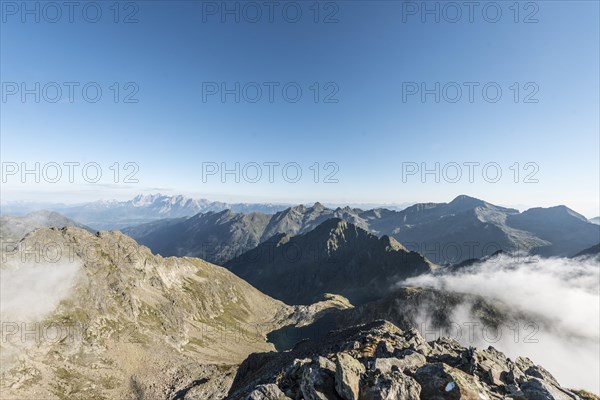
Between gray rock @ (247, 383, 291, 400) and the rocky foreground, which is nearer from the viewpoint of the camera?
the rocky foreground

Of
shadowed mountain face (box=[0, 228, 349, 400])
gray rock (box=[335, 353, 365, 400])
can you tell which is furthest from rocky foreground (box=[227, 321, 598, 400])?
shadowed mountain face (box=[0, 228, 349, 400])

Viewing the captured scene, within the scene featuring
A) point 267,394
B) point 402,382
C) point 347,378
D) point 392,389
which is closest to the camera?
point 392,389

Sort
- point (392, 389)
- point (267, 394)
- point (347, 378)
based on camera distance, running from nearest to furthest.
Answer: point (392, 389), point (267, 394), point (347, 378)

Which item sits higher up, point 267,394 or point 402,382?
point 402,382

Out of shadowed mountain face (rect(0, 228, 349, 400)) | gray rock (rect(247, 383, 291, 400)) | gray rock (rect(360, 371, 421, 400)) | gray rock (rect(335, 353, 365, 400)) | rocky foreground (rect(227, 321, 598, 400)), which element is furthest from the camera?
shadowed mountain face (rect(0, 228, 349, 400))

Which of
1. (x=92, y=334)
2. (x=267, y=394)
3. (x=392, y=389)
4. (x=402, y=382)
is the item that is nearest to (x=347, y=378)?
(x=392, y=389)

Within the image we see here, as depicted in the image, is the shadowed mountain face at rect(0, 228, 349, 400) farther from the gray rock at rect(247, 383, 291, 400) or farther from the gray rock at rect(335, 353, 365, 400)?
the gray rock at rect(335, 353, 365, 400)

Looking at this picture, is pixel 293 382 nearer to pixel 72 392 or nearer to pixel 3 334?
pixel 72 392

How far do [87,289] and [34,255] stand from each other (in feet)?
116

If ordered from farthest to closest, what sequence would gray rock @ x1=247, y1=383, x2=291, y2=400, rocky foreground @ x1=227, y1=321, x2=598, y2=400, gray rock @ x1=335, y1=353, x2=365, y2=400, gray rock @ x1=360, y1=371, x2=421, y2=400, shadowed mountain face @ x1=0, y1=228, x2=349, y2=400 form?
shadowed mountain face @ x1=0, y1=228, x2=349, y2=400
gray rock @ x1=335, y1=353, x2=365, y2=400
gray rock @ x1=247, y1=383, x2=291, y2=400
rocky foreground @ x1=227, y1=321, x2=598, y2=400
gray rock @ x1=360, y1=371, x2=421, y2=400

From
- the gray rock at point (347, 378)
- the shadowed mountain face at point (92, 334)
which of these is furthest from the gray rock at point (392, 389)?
the shadowed mountain face at point (92, 334)

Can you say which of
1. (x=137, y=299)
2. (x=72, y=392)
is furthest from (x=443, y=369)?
(x=137, y=299)

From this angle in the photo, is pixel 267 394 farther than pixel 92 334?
No

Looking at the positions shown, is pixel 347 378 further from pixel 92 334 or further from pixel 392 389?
pixel 92 334
